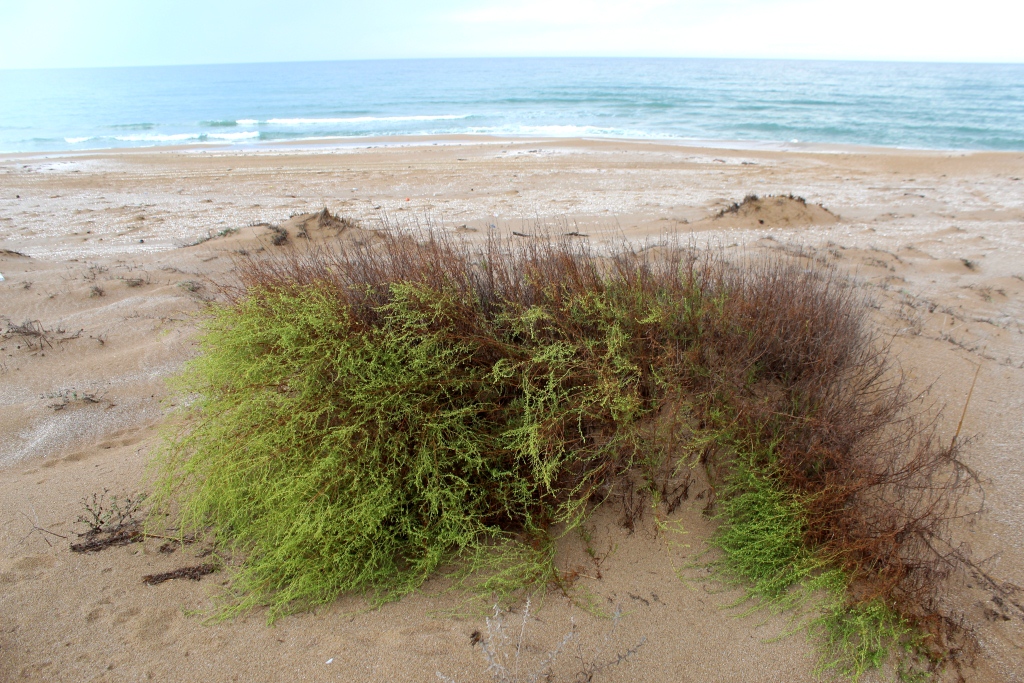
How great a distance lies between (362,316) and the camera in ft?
10.2

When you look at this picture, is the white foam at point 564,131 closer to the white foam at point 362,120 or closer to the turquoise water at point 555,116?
the turquoise water at point 555,116

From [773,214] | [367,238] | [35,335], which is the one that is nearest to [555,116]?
[773,214]

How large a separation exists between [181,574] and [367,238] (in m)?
3.36

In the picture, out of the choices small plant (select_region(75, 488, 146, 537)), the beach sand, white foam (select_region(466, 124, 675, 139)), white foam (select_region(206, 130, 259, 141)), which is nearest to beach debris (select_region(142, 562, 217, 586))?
the beach sand

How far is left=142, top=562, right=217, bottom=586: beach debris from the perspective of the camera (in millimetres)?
2721

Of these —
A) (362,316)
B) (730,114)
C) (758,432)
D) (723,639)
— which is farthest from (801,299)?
(730,114)

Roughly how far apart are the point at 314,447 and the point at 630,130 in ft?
82.0

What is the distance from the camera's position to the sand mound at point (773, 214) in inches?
333

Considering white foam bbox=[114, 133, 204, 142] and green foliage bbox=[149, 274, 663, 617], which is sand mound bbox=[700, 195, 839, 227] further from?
white foam bbox=[114, 133, 204, 142]

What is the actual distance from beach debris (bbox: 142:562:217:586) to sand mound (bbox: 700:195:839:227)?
7795 mm

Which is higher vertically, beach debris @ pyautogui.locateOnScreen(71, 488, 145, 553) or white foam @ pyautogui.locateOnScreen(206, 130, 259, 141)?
white foam @ pyautogui.locateOnScreen(206, 130, 259, 141)

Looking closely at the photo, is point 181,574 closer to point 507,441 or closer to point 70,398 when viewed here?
point 507,441

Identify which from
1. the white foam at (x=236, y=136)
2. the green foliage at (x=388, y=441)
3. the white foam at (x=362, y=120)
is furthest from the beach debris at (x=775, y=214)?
the white foam at (x=362, y=120)

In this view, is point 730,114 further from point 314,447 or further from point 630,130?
point 314,447
